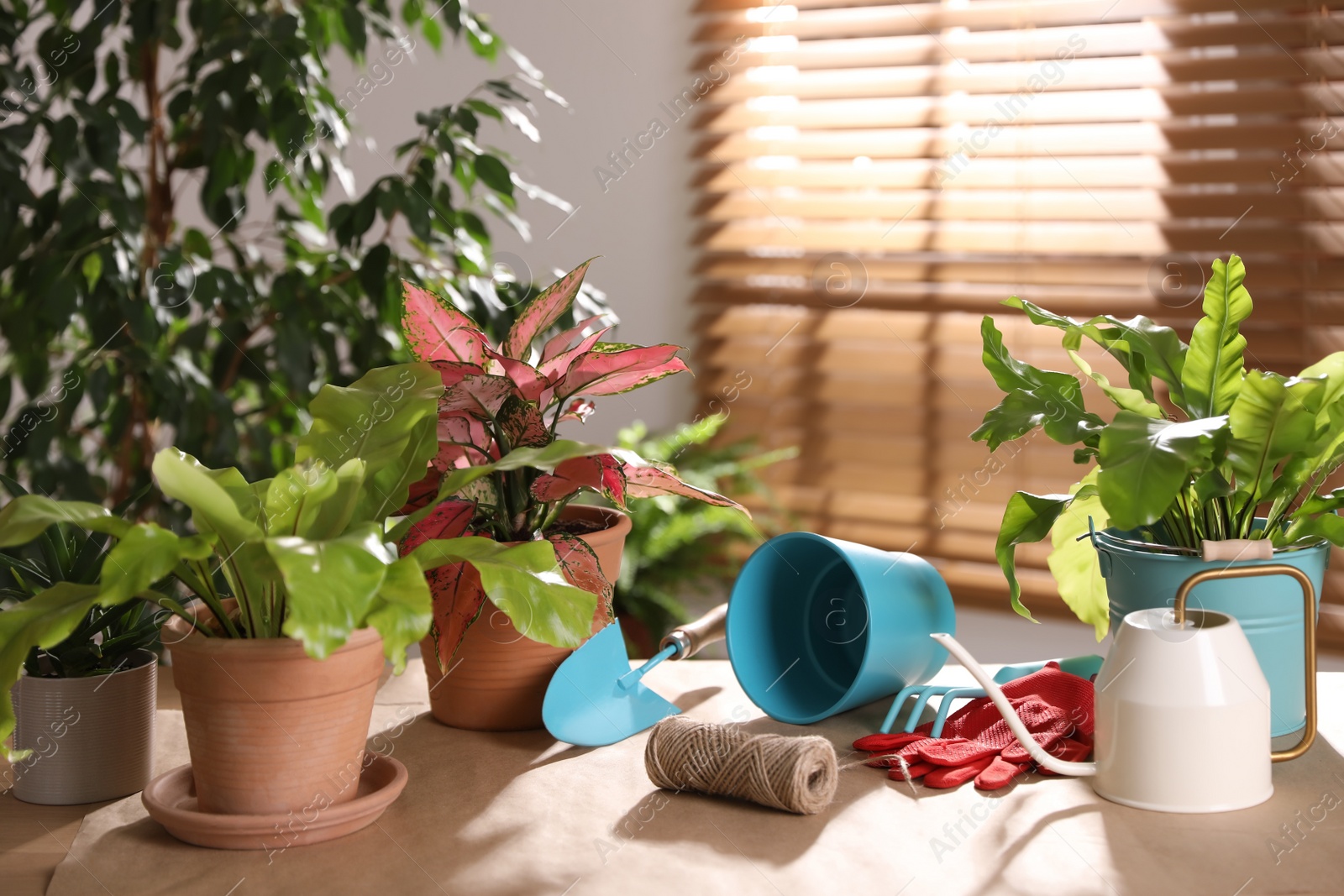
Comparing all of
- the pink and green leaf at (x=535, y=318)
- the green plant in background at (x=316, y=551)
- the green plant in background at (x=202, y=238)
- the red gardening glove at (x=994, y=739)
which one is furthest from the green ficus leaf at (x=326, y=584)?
the green plant in background at (x=202, y=238)

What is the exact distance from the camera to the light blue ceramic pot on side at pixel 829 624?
2.93 ft

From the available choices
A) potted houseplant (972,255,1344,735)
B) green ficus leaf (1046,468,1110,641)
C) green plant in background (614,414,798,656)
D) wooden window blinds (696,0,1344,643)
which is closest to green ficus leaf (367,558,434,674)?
potted houseplant (972,255,1344,735)

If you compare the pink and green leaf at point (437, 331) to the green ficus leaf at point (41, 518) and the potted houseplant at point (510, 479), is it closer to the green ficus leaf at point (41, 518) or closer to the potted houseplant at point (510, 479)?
the potted houseplant at point (510, 479)

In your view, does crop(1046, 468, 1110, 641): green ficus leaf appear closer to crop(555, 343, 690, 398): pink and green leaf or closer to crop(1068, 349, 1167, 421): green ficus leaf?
crop(1068, 349, 1167, 421): green ficus leaf

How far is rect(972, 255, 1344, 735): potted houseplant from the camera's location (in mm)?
769

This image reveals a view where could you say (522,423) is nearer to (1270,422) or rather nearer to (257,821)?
(257,821)

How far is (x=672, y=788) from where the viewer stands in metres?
0.80

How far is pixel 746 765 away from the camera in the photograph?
75 centimetres

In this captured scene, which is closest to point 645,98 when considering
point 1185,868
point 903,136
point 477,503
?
point 903,136

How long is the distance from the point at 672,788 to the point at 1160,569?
15.4 inches

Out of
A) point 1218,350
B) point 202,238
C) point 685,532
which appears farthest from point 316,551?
point 685,532

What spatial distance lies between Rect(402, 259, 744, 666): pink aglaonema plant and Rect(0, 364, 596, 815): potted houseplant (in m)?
0.07

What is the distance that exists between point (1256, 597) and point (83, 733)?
850mm

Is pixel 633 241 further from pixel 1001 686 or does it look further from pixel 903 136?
pixel 1001 686
